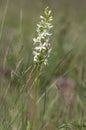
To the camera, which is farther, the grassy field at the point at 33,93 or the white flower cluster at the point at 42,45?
the grassy field at the point at 33,93

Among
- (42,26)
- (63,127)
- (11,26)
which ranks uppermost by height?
(11,26)

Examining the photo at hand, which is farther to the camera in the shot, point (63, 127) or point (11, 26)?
point (11, 26)

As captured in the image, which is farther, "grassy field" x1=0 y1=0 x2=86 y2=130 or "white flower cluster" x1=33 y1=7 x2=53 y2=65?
"grassy field" x1=0 y1=0 x2=86 y2=130

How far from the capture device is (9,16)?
33.6 feet

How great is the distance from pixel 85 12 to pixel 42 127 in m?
6.97

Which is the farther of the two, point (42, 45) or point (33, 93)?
point (33, 93)

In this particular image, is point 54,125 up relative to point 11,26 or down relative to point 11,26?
down

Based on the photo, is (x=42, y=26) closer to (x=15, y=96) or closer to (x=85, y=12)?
(x=15, y=96)

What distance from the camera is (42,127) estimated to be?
3803 mm

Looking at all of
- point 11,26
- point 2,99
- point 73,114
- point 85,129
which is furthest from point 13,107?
point 11,26

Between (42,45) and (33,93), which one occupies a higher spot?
(42,45)

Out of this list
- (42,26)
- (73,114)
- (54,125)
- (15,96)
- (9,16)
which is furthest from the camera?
(9,16)

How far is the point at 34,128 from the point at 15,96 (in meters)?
0.19

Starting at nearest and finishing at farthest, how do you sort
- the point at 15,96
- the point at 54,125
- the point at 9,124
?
the point at 9,124 → the point at 15,96 → the point at 54,125
